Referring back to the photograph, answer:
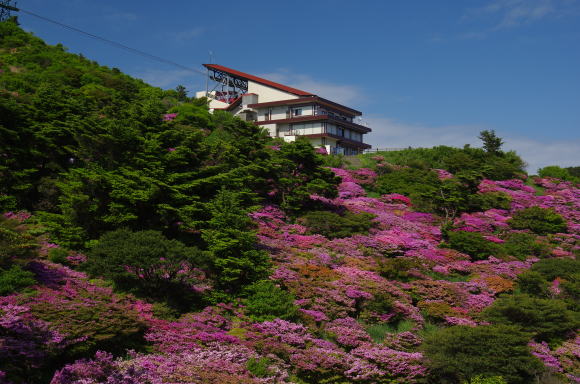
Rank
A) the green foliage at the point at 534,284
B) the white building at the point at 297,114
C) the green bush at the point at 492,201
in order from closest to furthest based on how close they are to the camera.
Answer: the green foliage at the point at 534,284 < the green bush at the point at 492,201 < the white building at the point at 297,114

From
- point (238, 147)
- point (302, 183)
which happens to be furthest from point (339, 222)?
point (238, 147)

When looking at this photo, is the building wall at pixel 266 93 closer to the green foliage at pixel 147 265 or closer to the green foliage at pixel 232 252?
the green foliage at pixel 232 252

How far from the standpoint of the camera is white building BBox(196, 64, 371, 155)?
180 ft

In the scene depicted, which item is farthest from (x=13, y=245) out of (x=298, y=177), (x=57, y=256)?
(x=298, y=177)

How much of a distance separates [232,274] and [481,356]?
847 cm

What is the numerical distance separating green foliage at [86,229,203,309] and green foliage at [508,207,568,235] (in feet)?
86.0

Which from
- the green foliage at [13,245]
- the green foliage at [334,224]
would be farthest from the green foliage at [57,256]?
the green foliage at [334,224]

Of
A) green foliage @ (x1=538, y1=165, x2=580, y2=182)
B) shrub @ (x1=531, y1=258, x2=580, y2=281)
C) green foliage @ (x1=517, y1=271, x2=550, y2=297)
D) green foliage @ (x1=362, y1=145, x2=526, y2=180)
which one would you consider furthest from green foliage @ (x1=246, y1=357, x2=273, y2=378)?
green foliage @ (x1=538, y1=165, x2=580, y2=182)

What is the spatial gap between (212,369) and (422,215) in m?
24.8

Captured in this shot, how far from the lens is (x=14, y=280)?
12.2 metres

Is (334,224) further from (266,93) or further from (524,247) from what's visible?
(266,93)

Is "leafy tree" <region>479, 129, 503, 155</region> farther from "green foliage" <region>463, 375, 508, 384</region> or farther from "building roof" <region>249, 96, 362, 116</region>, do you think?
"green foliage" <region>463, 375, 508, 384</region>

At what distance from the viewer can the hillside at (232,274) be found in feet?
38.0

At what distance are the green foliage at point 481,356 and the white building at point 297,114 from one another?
39.5 metres
